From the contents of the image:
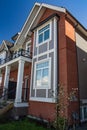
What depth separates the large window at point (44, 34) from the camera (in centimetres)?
1161

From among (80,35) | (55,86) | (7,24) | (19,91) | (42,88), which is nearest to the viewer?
(55,86)

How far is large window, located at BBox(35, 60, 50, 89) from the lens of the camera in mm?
10258

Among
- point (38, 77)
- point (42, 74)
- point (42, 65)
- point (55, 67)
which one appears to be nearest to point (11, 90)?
point (38, 77)

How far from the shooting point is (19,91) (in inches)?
436

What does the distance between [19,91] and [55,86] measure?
3625mm

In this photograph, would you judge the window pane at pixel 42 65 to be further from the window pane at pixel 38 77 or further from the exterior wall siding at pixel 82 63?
the exterior wall siding at pixel 82 63

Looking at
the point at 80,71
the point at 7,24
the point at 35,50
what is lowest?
the point at 80,71

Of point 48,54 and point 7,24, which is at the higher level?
point 7,24

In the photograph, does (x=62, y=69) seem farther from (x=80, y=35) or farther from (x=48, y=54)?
(x=80, y=35)

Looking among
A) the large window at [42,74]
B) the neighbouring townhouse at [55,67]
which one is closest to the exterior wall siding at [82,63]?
the neighbouring townhouse at [55,67]

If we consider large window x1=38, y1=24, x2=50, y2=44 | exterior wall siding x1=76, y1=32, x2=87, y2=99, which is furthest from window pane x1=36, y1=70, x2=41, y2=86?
exterior wall siding x1=76, y1=32, x2=87, y2=99

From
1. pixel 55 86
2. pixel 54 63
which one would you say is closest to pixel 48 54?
pixel 54 63

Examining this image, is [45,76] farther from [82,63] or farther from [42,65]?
[82,63]

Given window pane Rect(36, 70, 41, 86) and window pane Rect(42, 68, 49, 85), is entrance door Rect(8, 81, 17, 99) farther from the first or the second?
window pane Rect(42, 68, 49, 85)
